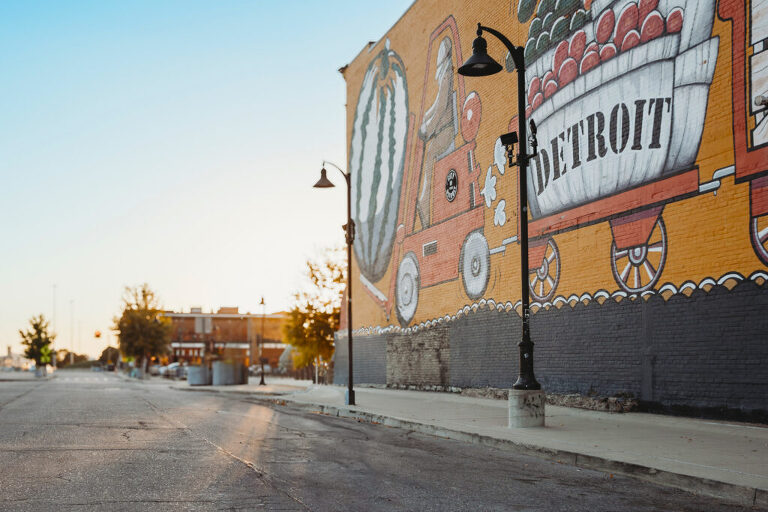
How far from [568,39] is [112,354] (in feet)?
594

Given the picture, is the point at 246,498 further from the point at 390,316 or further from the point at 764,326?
the point at 390,316

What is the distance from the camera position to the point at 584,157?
16.9 meters

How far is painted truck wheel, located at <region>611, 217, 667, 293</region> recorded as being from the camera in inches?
570

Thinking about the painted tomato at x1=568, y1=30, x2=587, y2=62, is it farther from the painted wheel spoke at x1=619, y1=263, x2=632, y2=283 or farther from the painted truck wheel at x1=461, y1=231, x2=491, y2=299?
the painted truck wheel at x1=461, y1=231, x2=491, y2=299

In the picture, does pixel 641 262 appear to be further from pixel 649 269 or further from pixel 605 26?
pixel 605 26

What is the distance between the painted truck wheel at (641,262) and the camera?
14.5m

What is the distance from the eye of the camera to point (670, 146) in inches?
563

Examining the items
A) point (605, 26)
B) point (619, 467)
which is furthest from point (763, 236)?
point (605, 26)

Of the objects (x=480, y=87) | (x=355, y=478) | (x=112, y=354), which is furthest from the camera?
(x=112, y=354)

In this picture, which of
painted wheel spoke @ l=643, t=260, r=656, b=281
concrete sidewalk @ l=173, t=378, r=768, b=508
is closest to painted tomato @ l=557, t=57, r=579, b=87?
painted wheel spoke @ l=643, t=260, r=656, b=281

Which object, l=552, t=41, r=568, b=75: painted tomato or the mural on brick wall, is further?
l=552, t=41, r=568, b=75: painted tomato

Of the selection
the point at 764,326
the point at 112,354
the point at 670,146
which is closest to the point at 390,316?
the point at 670,146

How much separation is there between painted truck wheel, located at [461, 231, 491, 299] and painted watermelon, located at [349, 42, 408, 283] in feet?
21.0

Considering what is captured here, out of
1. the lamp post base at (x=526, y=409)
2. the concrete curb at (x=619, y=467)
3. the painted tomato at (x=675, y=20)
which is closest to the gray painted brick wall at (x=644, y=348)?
the lamp post base at (x=526, y=409)
